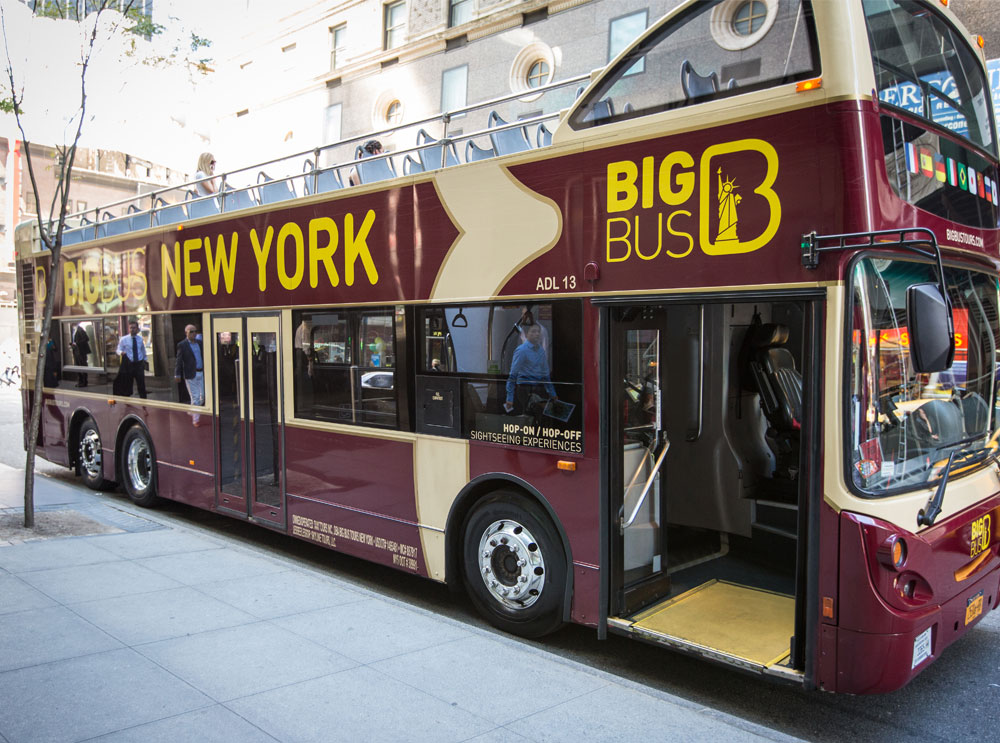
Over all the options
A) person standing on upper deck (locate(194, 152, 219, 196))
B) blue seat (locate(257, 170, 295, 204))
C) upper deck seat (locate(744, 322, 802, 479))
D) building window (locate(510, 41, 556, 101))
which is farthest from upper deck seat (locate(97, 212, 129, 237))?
building window (locate(510, 41, 556, 101))

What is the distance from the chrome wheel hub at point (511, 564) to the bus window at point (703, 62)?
8.68 ft

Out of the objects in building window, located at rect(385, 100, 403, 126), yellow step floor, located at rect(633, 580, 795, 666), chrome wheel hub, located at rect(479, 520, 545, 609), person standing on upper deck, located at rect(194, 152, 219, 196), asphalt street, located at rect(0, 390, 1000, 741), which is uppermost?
building window, located at rect(385, 100, 403, 126)

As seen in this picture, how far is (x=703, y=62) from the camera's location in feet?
13.6

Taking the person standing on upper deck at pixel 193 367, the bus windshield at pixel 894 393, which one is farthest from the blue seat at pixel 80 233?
the bus windshield at pixel 894 393

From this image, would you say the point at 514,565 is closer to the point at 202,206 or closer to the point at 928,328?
the point at 928,328

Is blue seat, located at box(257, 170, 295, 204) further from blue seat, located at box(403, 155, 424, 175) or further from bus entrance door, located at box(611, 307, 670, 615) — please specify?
bus entrance door, located at box(611, 307, 670, 615)

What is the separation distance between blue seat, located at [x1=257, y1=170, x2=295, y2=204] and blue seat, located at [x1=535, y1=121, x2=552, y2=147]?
9.30ft

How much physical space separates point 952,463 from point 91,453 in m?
9.95

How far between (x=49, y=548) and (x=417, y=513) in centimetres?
361

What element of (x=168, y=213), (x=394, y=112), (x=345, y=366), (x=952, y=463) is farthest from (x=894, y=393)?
(x=394, y=112)

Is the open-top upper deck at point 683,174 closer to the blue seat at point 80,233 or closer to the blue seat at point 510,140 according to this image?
the blue seat at point 510,140

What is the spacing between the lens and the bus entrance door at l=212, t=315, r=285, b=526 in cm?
721

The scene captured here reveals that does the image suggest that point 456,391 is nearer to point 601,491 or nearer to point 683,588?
point 601,491

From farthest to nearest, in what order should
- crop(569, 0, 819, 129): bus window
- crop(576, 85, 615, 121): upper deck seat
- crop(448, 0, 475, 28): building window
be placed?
crop(448, 0, 475, 28): building window < crop(576, 85, 615, 121): upper deck seat < crop(569, 0, 819, 129): bus window
